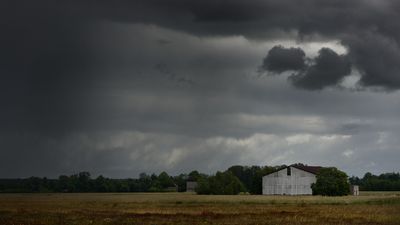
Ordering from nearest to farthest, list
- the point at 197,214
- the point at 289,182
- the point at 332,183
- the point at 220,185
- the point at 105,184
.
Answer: the point at 197,214, the point at 332,183, the point at 220,185, the point at 289,182, the point at 105,184

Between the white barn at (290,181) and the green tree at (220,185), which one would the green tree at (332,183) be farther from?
the green tree at (220,185)

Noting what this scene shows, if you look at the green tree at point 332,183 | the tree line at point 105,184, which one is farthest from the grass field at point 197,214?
the tree line at point 105,184

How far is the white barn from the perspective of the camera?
165 meters

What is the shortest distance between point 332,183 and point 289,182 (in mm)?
27923

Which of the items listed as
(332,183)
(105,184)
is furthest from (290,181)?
(105,184)

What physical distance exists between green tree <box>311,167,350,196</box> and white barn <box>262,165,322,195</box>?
19.4m

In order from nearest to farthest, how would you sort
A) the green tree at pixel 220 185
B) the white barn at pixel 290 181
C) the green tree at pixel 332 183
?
the green tree at pixel 332 183 → the white barn at pixel 290 181 → the green tree at pixel 220 185

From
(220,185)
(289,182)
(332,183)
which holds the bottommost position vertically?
(220,185)

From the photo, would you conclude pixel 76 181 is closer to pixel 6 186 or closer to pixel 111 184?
pixel 111 184

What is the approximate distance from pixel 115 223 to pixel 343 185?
10470 cm

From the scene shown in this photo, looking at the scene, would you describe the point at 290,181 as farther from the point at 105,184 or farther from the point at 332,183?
the point at 105,184

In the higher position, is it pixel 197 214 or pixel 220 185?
pixel 220 185

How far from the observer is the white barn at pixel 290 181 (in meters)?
165

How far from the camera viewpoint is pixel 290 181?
552 ft
